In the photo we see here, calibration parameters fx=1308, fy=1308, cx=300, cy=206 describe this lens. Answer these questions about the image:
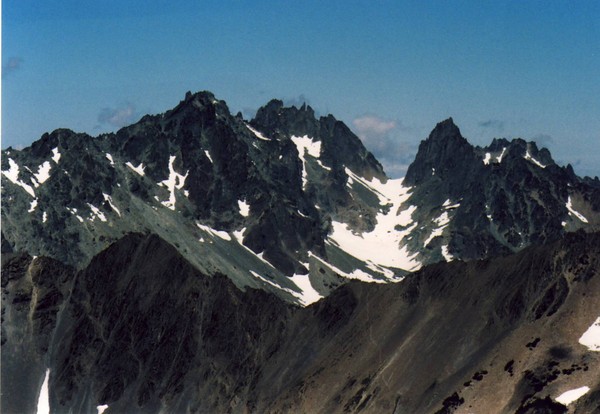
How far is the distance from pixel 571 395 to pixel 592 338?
51.2 ft

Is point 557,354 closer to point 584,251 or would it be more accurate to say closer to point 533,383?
point 533,383

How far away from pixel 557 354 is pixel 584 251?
83.5 ft

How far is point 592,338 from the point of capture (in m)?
177

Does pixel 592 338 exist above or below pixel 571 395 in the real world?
above

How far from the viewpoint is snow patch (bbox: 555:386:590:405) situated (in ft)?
532

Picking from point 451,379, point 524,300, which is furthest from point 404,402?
point 524,300

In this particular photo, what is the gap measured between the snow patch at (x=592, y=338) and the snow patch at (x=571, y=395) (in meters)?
10.9

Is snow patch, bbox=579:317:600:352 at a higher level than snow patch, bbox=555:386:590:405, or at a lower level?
higher

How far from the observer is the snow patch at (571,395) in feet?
532

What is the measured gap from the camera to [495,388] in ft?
578

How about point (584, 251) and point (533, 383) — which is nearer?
point (533, 383)

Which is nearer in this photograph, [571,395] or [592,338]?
[571,395]

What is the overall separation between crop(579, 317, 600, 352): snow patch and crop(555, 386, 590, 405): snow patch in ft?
35.7

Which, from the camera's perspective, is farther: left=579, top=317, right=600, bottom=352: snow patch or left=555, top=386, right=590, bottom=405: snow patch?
left=579, top=317, right=600, bottom=352: snow patch
